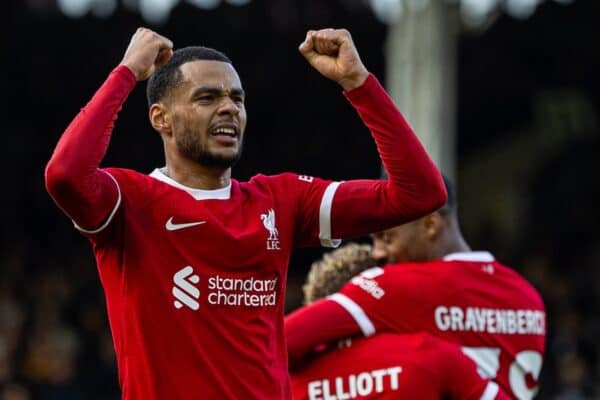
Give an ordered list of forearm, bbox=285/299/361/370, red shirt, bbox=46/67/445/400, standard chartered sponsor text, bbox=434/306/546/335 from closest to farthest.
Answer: red shirt, bbox=46/67/445/400 < forearm, bbox=285/299/361/370 < standard chartered sponsor text, bbox=434/306/546/335

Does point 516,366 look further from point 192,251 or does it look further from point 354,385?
point 192,251

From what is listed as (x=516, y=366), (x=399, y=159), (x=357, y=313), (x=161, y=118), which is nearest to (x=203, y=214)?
(x=161, y=118)

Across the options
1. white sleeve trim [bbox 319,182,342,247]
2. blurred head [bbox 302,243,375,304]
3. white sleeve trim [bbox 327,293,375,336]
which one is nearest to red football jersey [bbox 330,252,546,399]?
white sleeve trim [bbox 327,293,375,336]

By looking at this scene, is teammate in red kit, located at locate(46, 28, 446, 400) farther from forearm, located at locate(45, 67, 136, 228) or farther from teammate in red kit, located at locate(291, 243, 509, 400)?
teammate in red kit, located at locate(291, 243, 509, 400)

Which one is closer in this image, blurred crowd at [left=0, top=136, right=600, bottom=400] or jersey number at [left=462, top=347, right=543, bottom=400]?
jersey number at [left=462, top=347, right=543, bottom=400]

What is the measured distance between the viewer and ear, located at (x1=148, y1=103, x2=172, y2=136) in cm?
374

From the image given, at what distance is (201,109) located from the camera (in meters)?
3.65

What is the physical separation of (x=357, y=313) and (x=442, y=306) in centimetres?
34

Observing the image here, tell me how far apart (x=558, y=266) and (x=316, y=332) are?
983cm

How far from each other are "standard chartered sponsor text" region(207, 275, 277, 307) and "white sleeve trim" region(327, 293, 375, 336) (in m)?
1.08

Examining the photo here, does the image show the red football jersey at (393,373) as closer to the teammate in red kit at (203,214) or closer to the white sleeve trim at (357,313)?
the white sleeve trim at (357,313)

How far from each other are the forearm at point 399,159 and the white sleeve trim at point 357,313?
1.05 metres

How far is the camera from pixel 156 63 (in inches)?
144

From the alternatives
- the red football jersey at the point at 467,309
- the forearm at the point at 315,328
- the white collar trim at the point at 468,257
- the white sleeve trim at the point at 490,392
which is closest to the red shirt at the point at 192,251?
the forearm at the point at 315,328
